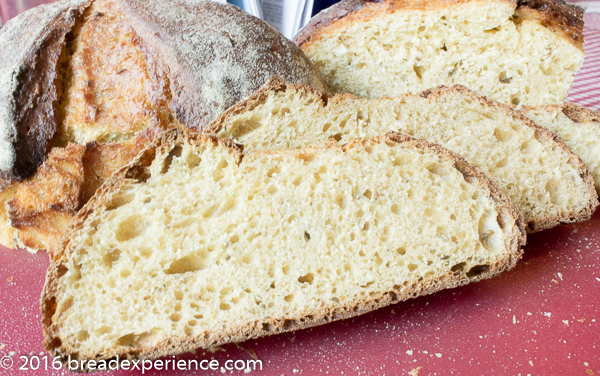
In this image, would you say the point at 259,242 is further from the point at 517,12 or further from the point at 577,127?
the point at 517,12

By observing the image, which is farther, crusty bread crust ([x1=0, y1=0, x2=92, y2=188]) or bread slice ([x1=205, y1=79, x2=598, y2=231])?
bread slice ([x1=205, y1=79, x2=598, y2=231])

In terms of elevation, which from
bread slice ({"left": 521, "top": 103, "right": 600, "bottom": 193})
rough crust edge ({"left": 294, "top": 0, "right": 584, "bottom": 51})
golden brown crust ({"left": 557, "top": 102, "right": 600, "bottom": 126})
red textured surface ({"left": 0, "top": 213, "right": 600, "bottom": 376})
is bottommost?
red textured surface ({"left": 0, "top": 213, "right": 600, "bottom": 376})

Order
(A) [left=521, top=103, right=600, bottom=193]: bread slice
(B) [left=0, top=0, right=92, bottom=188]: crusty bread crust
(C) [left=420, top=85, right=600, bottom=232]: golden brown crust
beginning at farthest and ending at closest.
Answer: (A) [left=521, top=103, right=600, bottom=193]: bread slice → (C) [left=420, top=85, right=600, bottom=232]: golden brown crust → (B) [left=0, top=0, right=92, bottom=188]: crusty bread crust

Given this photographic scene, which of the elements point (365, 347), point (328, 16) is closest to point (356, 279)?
point (365, 347)

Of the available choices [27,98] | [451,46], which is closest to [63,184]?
[27,98]

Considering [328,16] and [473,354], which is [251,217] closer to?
[473,354]

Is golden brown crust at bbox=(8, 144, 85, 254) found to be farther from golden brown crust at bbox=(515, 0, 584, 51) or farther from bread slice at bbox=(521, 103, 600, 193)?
golden brown crust at bbox=(515, 0, 584, 51)

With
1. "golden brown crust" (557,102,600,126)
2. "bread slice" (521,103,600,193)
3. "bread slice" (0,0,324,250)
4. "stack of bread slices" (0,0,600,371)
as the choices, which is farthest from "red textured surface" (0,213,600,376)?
"golden brown crust" (557,102,600,126)

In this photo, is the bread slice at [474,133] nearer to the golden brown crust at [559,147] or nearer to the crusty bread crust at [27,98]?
the golden brown crust at [559,147]
